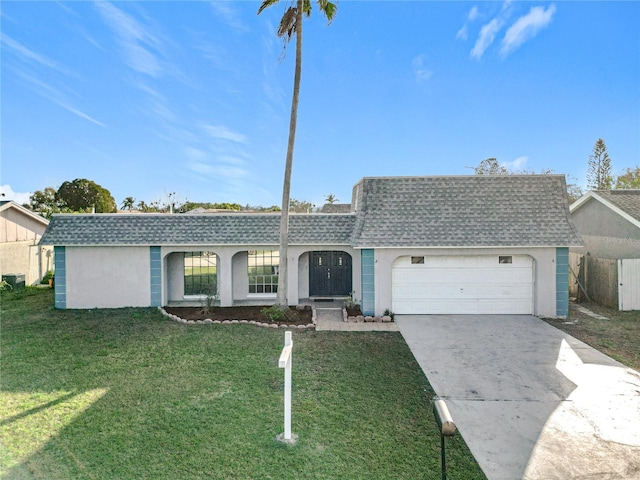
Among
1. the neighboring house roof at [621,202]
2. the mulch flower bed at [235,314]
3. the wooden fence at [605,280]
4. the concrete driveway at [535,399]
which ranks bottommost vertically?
the concrete driveway at [535,399]

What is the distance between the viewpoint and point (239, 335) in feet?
34.5

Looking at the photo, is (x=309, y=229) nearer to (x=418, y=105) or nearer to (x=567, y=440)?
(x=567, y=440)

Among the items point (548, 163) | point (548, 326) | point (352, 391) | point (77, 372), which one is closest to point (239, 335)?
point (77, 372)

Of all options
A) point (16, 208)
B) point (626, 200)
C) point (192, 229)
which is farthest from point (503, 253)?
point (16, 208)

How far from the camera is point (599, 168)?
36688 mm

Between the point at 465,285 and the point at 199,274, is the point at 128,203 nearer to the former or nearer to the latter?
the point at 199,274

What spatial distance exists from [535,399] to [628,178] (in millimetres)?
39089

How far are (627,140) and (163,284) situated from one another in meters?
33.8

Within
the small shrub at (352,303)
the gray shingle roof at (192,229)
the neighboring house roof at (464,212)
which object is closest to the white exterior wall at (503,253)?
the neighboring house roof at (464,212)

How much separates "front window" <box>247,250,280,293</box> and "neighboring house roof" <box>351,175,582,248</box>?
166 inches

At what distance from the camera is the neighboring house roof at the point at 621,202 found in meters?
15.2

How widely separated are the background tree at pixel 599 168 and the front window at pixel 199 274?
4079cm

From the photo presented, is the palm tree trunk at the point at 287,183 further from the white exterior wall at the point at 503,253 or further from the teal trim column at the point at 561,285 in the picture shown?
the teal trim column at the point at 561,285

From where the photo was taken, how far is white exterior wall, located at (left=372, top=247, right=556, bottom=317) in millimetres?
12695
